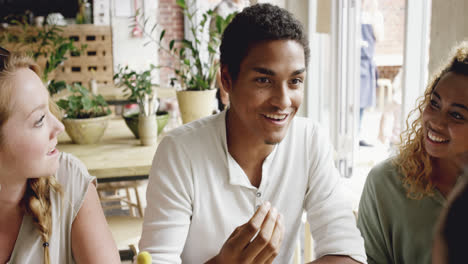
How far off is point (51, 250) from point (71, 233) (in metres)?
0.06

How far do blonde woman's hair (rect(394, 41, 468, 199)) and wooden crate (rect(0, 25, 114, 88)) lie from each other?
512 centimetres

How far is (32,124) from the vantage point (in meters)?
1.03

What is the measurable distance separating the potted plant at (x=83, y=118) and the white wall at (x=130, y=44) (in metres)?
4.04

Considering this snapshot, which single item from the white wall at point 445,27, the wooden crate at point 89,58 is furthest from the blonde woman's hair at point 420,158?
the wooden crate at point 89,58

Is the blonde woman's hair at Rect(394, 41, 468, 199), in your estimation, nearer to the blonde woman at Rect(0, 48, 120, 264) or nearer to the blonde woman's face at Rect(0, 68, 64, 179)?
the blonde woman at Rect(0, 48, 120, 264)

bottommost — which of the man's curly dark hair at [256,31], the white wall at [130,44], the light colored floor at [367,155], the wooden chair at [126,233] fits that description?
the wooden chair at [126,233]

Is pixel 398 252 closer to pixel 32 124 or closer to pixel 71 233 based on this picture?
pixel 71 233

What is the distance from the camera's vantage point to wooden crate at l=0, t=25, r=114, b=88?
5832 mm

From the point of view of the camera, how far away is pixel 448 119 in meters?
1.13

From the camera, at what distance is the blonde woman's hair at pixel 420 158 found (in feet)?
3.90

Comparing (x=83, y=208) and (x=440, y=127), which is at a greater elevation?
(x=440, y=127)

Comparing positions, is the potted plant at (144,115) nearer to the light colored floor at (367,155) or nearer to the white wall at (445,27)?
the light colored floor at (367,155)

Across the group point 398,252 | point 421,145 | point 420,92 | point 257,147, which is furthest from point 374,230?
point 420,92

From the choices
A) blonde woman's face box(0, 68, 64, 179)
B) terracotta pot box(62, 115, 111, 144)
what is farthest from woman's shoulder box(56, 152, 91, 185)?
terracotta pot box(62, 115, 111, 144)
